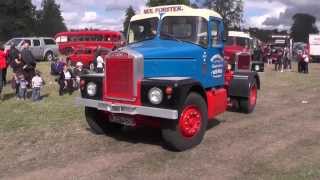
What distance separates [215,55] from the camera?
10.5 m

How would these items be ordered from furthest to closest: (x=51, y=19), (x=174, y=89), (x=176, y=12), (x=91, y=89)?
(x=51, y=19), (x=176, y=12), (x=91, y=89), (x=174, y=89)

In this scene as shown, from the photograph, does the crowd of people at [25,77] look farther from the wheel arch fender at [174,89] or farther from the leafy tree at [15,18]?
the leafy tree at [15,18]

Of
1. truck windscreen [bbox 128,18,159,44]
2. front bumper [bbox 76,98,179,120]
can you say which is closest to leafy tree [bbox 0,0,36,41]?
truck windscreen [bbox 128,18,159,44]

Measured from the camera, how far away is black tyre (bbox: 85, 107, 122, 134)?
1006 cm

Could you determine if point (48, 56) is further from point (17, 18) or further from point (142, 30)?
point (17, 18)

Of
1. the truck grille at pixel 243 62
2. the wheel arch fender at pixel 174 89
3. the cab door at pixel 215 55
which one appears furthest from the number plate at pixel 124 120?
the truck grille at pixel 243 62

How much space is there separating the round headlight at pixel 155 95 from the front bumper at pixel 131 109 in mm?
140

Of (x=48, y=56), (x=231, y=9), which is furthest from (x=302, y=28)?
(x=48, y=56)

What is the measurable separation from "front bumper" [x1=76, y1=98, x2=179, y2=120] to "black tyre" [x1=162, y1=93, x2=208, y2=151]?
13.5 inches

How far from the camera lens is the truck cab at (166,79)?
8609 millimetres

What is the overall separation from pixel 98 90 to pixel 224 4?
285 feet

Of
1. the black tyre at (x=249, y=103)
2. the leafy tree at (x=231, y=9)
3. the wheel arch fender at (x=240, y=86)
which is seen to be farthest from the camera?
the leafy tree at (x=231, y=9)

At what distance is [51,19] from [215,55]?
11337cm

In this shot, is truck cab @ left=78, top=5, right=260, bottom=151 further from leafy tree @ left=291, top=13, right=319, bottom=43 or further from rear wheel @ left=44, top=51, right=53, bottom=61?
leafy tree @ left=291, top=13, right=319, bottom=43
